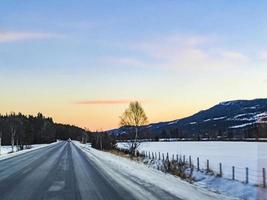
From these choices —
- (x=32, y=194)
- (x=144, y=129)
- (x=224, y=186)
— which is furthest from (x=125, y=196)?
(x=144, y=129)

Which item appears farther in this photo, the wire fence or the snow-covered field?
the snow-covered field

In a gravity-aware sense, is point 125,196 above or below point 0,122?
below

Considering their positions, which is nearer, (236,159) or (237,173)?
(237,173)

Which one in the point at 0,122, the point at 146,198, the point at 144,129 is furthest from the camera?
the point at 0,122

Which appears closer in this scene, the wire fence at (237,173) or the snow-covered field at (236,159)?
the wire fence at (237,173)

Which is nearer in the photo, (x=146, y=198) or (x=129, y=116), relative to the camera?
(x=146, y=198)

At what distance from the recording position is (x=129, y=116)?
94188 millimetres

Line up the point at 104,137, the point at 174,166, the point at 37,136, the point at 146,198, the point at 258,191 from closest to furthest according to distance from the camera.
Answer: the point at 146,198, the point at 258,191, the point at 174,166, the point at 104,137, the point at 37,136

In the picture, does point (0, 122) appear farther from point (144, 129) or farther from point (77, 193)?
point (77, 193)

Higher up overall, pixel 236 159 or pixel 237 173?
pixel 236 159

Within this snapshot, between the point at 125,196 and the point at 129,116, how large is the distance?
80019 mm

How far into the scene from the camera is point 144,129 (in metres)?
92.6

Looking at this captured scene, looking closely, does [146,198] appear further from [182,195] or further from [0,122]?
[0,122]

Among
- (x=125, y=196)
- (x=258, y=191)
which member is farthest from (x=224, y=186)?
(x=125, y=196)
